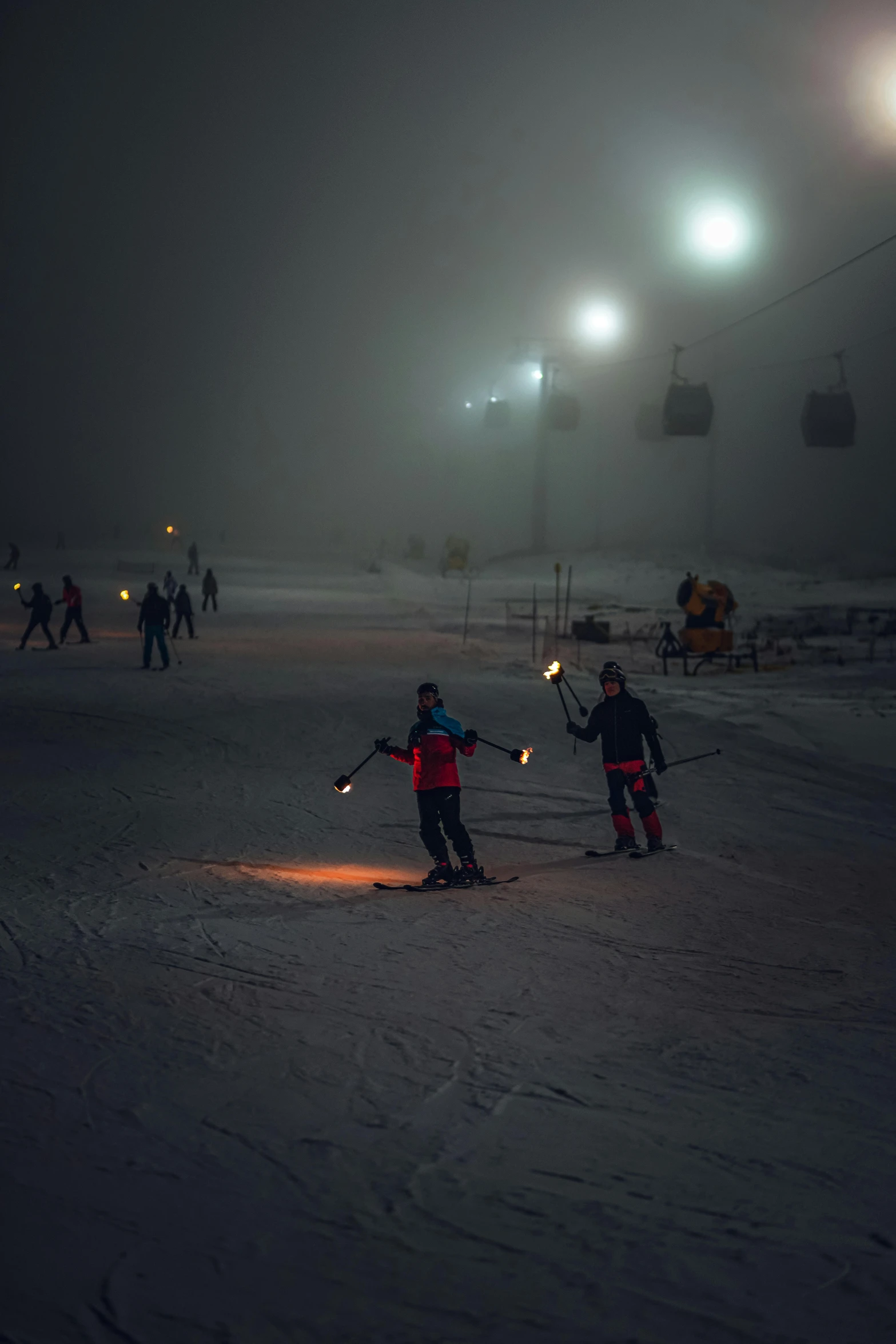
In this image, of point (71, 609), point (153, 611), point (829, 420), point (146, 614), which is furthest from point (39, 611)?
point (829, 420)

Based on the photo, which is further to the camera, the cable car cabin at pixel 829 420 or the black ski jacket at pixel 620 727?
the cable car cabin at pixel 829 420

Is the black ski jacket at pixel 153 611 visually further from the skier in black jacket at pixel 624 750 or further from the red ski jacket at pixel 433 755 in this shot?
the red ski jacket at pixel 433 755

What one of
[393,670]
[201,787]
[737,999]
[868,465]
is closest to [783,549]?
[868,465]

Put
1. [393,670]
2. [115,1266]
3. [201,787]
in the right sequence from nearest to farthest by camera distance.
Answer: [115,1266]
[201,787]
[393,670]

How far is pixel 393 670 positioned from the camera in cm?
2003

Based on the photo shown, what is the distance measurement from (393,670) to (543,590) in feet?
88.6

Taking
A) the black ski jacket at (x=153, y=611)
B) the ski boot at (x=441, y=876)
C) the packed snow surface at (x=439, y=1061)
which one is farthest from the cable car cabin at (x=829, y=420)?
the ski boot at (x=441, y=876)

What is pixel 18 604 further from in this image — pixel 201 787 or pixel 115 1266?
pixel 115 1266

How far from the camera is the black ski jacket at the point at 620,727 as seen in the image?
29.8 feet

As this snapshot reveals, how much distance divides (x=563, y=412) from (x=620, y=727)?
3558 centimetres

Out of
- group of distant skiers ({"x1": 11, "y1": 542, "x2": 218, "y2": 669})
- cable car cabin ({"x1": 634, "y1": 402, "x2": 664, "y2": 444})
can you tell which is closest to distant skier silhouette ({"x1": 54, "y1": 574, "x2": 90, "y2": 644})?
group of distant skiers ({"x1": 11, "y1": 542, "x2": 218, "y2": 669})

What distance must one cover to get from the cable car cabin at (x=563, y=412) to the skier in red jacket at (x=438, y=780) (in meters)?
36.3

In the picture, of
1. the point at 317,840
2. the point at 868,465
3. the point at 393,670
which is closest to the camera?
the point at 317,840

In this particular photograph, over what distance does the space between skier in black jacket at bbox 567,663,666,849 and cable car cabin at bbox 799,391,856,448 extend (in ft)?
72.7
